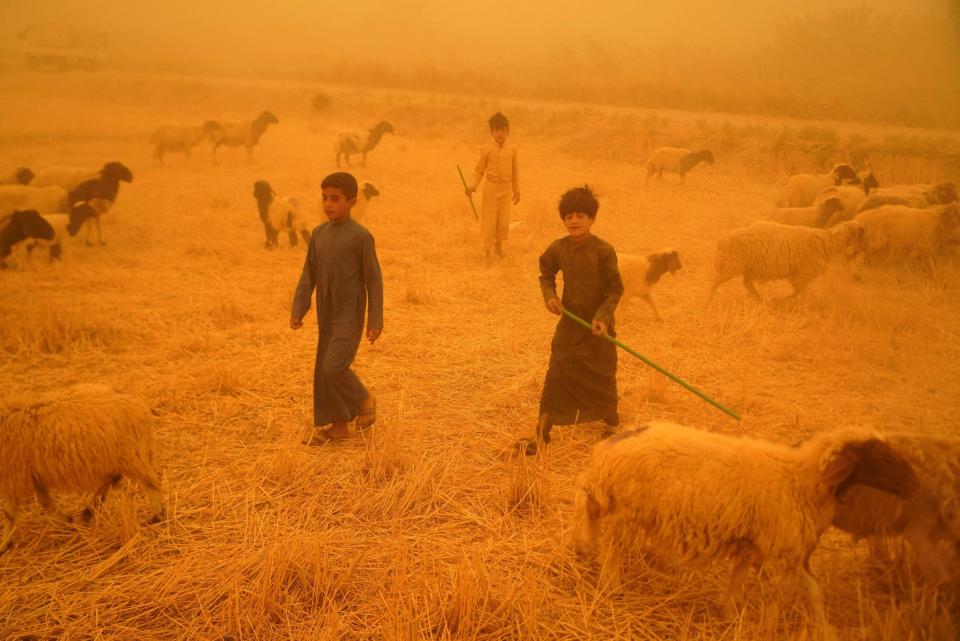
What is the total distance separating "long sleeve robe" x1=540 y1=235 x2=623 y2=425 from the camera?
4047mm

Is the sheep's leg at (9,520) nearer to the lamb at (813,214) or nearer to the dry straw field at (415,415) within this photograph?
the dry straw field at (415,415)

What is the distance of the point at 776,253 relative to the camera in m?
7.16

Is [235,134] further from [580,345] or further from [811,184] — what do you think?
[580,345]

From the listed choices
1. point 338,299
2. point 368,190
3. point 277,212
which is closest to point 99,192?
point 277,212

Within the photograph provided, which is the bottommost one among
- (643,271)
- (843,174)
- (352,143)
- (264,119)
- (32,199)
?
(643,271)

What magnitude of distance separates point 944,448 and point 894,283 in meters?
6.68

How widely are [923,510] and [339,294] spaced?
3.59m

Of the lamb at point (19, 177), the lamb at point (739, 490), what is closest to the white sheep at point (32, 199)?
the lamb at point (19, 177)

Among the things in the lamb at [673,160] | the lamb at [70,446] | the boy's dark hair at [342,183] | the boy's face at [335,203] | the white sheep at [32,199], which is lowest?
the lamb at [70,446]

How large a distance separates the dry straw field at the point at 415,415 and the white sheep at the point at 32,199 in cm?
91

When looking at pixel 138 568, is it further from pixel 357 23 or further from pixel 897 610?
pixel 357 23

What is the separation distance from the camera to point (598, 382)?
14.0 ft

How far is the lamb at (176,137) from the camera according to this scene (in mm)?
16406

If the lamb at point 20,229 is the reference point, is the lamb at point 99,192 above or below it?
above
